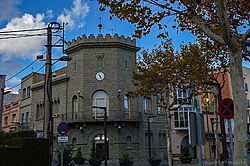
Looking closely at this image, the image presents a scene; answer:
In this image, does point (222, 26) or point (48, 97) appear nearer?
point (222, 26)

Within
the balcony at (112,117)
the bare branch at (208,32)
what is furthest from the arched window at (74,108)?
the bare branch at (208,32)

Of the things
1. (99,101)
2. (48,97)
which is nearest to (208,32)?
(48,97)

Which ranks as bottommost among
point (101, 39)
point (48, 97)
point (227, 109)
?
point (227, 109)

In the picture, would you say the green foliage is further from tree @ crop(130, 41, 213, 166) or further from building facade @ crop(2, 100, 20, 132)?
building facade @ crop(2, 100, 20, 132)

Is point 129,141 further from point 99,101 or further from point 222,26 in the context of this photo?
point 222,26

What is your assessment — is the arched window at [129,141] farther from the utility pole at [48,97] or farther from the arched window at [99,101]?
the utility pole at [48,97]

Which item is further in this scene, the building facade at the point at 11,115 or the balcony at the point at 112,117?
the building facade at the point at 11,115

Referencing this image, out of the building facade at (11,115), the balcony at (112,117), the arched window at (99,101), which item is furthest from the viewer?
the building facade at (11,115)

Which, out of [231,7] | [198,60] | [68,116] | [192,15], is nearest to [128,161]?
[68,116]

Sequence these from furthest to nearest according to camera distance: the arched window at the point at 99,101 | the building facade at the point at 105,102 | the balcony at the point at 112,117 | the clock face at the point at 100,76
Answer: the clock face at the point at 100,76 < the arched window at the point at 99,101 < the building facade at the point at 105,102 < the balcony at the point at 112,117

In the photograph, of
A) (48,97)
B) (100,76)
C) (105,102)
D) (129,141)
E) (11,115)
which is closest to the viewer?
(48,97)

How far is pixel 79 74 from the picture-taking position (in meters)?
35.5

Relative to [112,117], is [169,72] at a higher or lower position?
higher

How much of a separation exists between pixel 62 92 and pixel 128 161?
12961 mm
